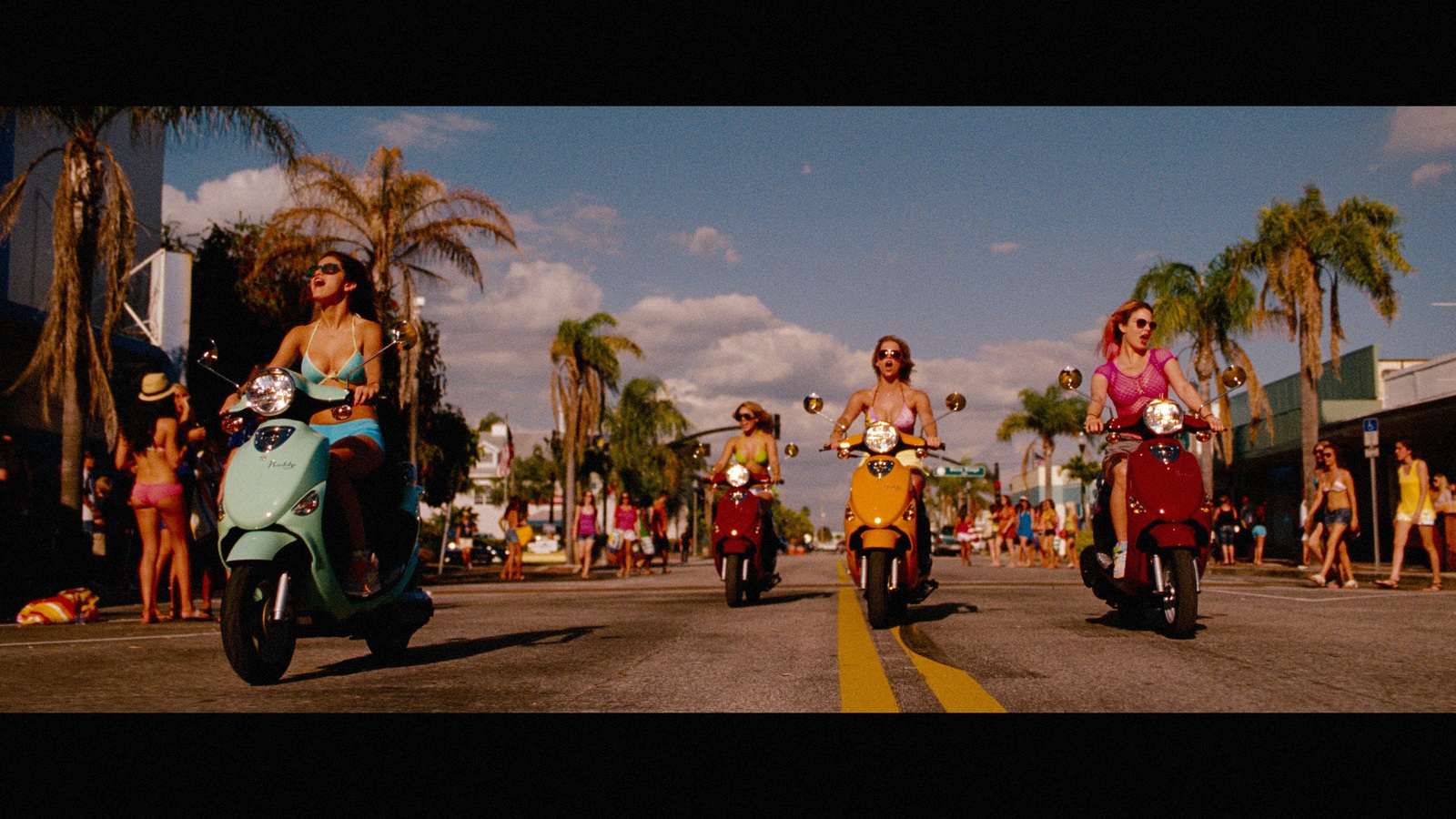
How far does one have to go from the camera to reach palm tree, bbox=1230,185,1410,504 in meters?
26.8

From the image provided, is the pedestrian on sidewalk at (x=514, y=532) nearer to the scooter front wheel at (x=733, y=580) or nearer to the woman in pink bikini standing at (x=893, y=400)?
the scooter front wheel at (x=733, y=580)

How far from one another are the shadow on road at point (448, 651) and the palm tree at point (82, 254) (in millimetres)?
10273

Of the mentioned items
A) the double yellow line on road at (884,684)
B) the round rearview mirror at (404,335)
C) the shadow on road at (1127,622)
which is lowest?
the shadow on road at (1127,622)

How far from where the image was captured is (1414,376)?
28.8 meters

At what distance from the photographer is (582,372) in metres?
40.7

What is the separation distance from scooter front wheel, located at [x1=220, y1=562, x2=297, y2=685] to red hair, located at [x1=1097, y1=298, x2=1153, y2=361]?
17.2 ft

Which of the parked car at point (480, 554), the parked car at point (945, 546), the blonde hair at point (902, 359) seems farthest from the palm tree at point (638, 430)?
the blonde hair at point (902, 359)

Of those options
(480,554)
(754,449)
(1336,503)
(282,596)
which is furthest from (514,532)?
(480,554)

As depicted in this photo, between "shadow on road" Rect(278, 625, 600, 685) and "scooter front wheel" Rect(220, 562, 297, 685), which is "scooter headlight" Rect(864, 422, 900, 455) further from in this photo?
"scooter front wheel" Rect(220, 562, 297, 685)

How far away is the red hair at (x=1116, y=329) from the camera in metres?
7.34
